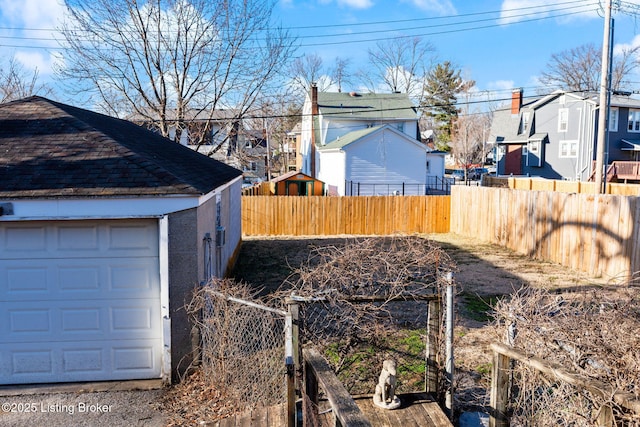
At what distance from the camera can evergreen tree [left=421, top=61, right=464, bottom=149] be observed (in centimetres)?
5753

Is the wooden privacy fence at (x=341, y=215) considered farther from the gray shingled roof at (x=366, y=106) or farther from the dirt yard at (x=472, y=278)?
the gray shingled roof at (x=366, y=106)

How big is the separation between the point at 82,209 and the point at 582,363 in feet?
18.8

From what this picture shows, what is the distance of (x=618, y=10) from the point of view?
17.5 m


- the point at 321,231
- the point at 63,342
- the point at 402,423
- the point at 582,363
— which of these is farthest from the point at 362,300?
the point at 321,231

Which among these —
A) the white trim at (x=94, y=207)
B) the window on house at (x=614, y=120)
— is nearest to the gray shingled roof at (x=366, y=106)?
the window on house at (x=614, y=120)

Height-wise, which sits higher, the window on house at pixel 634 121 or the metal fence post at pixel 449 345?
the window on house at pixel 634 121

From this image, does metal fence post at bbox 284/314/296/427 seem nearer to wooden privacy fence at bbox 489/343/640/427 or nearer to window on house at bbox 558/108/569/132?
wooden privacy fence at bbox 489/343/640/427

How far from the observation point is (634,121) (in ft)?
121

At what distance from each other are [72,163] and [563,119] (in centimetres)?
3834

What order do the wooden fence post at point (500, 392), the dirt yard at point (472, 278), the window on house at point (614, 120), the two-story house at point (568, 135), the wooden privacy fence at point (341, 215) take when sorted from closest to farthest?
the wooden fence post at point (500, 392)
the dirt yard at point (472, 278)
the wooden privacy fence at point (341, 215)
the two-story house at point (568, 135)
the window on house at point (614, 120)

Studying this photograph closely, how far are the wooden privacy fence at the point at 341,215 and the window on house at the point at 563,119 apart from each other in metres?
21.5

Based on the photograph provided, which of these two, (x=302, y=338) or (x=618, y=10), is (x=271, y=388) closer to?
(x=302, y=338)

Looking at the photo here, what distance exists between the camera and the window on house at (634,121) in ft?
121

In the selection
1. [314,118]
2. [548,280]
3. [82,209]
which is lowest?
[548,280]
